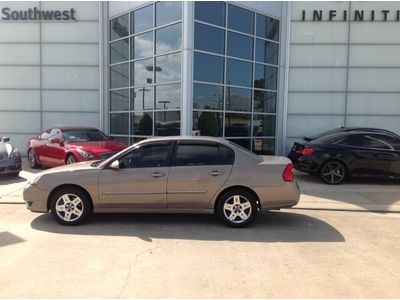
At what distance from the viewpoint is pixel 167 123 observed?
13922mm

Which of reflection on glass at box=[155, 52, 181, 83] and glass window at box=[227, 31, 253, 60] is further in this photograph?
glass window at box=[227, 31, 253, 60]

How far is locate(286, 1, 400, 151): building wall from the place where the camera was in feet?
51.6

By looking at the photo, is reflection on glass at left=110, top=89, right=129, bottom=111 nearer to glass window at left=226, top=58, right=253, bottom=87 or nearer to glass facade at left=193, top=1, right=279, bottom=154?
glass facade at left=193, top=1, right=279, bottom=154

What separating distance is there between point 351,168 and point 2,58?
→ 14.2 metres

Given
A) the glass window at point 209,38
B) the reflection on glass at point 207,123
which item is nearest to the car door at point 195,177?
the reflection on glass at point 207,123

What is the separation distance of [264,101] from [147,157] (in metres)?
10.1

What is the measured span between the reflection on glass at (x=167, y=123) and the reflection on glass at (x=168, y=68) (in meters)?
1.19

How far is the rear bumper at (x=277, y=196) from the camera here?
6.39 metres

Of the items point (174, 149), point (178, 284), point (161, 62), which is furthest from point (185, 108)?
point (178, 284)

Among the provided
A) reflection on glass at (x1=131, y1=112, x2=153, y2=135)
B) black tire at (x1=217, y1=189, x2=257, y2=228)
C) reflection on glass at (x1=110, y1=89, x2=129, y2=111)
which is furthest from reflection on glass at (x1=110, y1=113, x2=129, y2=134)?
black tire at (x1=217, y1=189, x2=257, y2=228)

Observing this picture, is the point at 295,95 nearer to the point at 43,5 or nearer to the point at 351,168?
the point at 351,168

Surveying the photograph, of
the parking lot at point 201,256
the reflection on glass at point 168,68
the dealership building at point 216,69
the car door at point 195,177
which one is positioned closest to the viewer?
the parking lot at point 201,256

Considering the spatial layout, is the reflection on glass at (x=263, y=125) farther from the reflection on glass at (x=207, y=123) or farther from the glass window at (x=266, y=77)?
the reflection on glass at (x=207, y=123)

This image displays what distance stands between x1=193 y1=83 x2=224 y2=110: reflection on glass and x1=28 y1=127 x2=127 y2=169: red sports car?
315 cm
